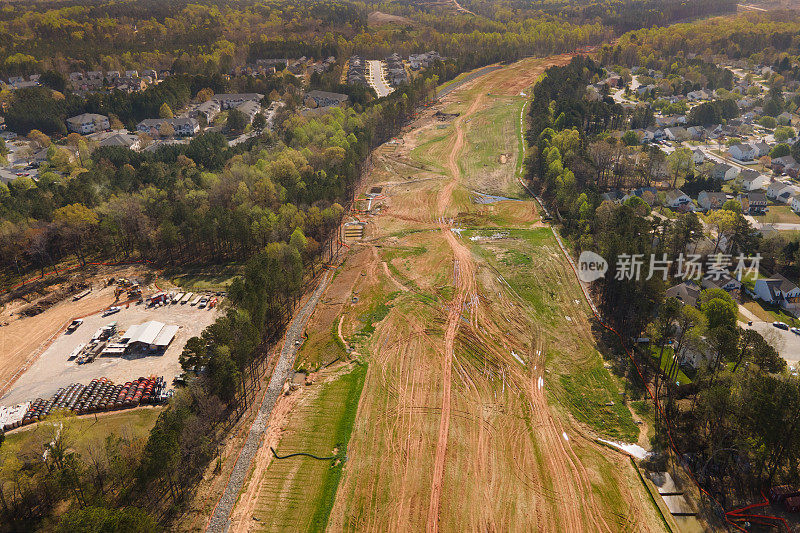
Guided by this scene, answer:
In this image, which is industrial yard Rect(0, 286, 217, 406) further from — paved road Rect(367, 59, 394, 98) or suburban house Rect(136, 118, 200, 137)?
paved road Rect(367, 59, 394, 98)

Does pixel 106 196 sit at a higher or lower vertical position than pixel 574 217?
higher

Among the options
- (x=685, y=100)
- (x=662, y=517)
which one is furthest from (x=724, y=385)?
(x=685, y=100)

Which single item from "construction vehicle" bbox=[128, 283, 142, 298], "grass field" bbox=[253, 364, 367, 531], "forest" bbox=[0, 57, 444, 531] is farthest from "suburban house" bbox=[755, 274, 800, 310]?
"construction vehicle" bbox=[128, 283, 142, 298]

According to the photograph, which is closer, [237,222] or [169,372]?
[169,372]

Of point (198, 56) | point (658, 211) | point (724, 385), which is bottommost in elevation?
point (658, 211)

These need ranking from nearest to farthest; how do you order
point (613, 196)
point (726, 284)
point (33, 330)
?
point (33, 330), point (726, 284), point (613, 196)

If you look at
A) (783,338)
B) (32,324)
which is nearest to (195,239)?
(32,324)

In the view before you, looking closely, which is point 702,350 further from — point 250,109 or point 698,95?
point 698,95

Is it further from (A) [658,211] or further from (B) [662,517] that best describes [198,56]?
(B) [662,517]
